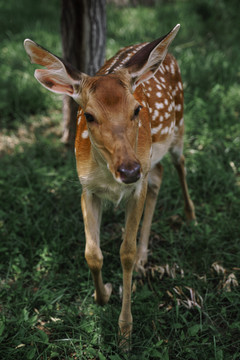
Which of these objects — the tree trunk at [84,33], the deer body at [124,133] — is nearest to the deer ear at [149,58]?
the deer body at [124,133]

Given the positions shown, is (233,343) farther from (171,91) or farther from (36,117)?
(36,117)

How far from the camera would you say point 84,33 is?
4.18m

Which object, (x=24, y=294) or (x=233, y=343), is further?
(x=24, y=294)

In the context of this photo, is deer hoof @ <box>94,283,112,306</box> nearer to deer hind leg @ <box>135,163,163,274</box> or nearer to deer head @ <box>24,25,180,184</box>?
deer hind leg @ <box>135,163,163,274</box>

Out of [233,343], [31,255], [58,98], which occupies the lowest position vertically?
[233,343]

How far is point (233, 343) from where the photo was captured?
261cm

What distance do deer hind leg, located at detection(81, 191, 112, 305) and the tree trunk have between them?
187 cm

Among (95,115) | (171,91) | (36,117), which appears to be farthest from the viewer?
(36,117)

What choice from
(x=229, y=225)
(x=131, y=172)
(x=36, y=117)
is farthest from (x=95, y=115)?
(x=36, y=117)

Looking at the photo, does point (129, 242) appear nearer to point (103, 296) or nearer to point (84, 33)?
point (103, 296)

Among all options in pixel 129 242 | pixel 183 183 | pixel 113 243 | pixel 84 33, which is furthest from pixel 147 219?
pixel 84 33

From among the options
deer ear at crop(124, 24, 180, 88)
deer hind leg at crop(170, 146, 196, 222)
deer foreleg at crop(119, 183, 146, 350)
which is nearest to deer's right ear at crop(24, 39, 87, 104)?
deer ear at crop(124, 24, 180, 88)

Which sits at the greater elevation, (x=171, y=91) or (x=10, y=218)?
(x=171, y=91)

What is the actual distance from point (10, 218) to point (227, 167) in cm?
228
